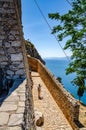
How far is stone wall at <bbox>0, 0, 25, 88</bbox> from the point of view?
6219mm

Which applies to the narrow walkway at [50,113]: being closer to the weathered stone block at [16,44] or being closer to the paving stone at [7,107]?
the weathered stone block at [16,44]

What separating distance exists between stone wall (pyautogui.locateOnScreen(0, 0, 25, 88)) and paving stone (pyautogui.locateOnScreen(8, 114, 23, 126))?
2.63m

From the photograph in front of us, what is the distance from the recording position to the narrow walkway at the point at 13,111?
3.37m

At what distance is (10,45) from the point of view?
6.24 m

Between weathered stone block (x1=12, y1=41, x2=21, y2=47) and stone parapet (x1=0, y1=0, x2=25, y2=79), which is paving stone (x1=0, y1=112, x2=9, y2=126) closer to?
stone parapet (x1=0, y1=0, x2=25, y2=79)

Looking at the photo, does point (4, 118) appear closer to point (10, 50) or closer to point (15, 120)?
point (15, 120)

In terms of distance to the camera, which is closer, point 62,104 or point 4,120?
point 4,120

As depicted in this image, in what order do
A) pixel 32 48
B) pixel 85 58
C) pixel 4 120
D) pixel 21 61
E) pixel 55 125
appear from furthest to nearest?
pixel 32 48, pixel 85 58, pixel 55 125, pixel 21 61, pixel 4 120

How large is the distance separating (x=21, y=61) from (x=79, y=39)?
8479mm

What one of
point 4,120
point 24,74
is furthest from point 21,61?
point 4,120

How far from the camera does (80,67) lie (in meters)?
13.9

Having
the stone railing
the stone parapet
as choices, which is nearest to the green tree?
the stone railing

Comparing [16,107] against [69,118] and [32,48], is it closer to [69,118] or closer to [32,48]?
[69,118]

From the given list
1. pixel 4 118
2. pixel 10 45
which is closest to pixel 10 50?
pixel 10 45
